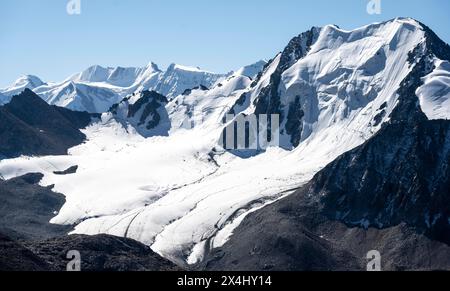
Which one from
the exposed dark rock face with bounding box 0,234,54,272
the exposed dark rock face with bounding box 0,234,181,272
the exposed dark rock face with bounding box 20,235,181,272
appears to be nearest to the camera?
the exposed dark rock face with bounding box 0,234,54,272

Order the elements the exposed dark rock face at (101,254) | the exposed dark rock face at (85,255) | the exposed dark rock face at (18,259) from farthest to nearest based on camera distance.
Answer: the exposed dark rock face at (101,254)
the exposed dark rock face at (85,255)
the exposed dark rock face at (18,259)

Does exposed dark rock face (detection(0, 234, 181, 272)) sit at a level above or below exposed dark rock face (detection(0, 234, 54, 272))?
below

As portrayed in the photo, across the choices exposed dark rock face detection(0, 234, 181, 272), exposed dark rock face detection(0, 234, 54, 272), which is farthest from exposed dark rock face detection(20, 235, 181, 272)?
exposed dark rock face detection(0, 234, 54, 272)

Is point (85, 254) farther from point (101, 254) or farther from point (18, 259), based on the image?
point (18, 259)

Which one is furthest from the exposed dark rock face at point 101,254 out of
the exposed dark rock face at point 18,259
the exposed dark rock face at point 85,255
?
the exposed dark rock face at point 18,259

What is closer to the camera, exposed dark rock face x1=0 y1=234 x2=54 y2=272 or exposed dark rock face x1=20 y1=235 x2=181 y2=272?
exposed dark rock face x1=0 y1=234 x2=54 y2=272

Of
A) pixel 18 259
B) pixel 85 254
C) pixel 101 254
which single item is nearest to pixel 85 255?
pixel 85 254

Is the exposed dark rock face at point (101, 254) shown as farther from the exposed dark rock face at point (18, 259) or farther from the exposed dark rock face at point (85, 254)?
the exposed dark rock face at point (18, 259)

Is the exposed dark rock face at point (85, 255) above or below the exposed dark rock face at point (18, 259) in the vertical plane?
below

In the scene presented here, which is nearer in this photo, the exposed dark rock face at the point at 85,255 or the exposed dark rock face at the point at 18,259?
the exposed dark rock face at the point at 18,259

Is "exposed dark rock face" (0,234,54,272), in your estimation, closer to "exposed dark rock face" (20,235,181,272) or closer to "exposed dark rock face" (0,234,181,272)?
"exposed dark rock face" (0,234,181,272)
